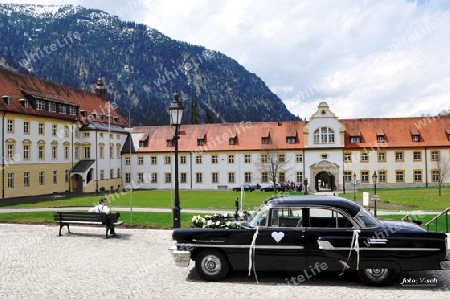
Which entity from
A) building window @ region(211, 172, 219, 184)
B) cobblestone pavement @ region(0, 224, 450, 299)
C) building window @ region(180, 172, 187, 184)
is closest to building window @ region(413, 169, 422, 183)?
building window @ region(211, 172, 219, 184)

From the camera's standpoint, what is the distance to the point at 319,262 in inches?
354

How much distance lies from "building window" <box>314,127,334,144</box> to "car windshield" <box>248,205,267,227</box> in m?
43.9

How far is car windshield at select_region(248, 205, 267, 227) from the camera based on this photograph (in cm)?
941

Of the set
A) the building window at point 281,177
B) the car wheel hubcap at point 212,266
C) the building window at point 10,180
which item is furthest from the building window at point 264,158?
the car wheel hubcap at point 212,266

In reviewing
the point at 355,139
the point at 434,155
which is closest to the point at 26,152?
the point at 355,139

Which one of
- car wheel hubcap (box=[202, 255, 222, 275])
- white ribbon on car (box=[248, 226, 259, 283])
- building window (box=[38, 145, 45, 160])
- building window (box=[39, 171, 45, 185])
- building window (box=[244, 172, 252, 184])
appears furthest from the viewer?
building window (box=[244, 172, 252, 184])

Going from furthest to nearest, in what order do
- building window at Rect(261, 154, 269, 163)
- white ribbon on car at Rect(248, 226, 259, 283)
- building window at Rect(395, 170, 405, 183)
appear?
building window at Rect(261, 154, 269, 163), building window at Rect(395, 170, 405, 183), white ribbon on car at Rect(248, 226, 259, 283)

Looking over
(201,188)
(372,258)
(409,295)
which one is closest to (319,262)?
(372,258)

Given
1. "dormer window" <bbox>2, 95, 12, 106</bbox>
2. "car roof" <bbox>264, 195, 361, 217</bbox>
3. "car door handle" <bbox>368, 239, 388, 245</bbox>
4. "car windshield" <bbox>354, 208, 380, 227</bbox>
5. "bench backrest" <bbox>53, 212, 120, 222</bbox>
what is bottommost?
"bench backrest" <bbox>53, 212, 120, 222</bbox>

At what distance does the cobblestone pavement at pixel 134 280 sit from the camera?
27.1 ft

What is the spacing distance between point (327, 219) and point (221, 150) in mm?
45839

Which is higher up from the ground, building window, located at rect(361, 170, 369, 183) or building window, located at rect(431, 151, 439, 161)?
building window, located at rect(431, 151, 439, 161)

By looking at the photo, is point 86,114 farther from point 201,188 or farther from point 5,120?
point 201,188

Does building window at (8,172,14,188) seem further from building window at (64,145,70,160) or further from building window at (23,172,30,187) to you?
building window at (64,145,70,160)
